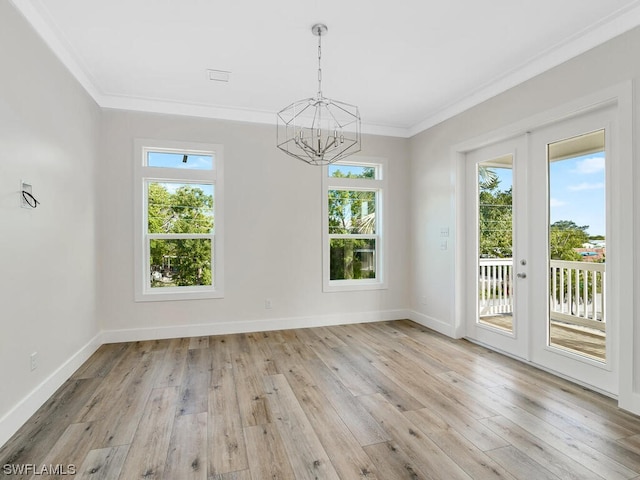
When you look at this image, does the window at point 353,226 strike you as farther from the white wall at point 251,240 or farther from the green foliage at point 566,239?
the green foliage at point 566,239

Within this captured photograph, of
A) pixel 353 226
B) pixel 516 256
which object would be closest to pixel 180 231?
pixel 353 226

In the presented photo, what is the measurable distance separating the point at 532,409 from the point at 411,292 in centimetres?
275

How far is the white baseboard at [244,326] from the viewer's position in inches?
159

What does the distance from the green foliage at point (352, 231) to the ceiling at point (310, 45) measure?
4.58 ft

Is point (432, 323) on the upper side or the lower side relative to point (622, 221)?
Answer: lower

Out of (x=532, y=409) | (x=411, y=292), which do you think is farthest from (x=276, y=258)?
(x=532, y=409)

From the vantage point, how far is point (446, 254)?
14.4ft

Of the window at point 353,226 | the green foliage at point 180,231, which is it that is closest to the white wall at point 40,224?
the green foliage at point 180,231

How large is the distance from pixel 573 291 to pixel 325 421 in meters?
2.38

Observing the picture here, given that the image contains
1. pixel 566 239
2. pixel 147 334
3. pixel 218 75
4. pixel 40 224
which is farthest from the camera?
pixel 147 334

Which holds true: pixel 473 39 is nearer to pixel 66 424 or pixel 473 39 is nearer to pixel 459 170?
pixel 459 170

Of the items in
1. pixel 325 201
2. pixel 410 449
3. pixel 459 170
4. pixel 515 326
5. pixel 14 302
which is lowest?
pixel 410 449

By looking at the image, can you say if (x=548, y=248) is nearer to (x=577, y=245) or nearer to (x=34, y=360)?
(x=577, y=245)

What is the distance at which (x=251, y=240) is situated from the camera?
446cm
